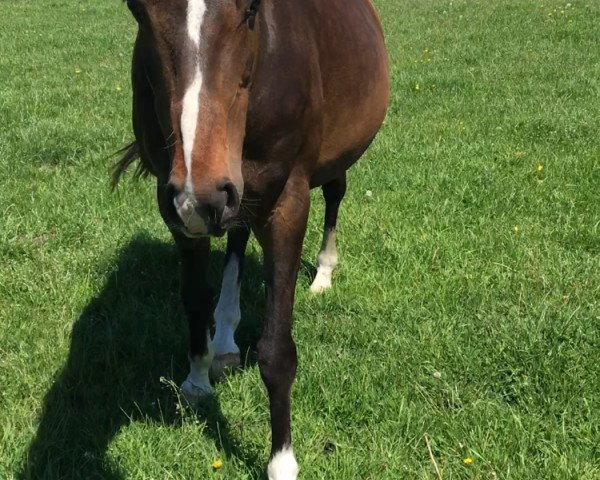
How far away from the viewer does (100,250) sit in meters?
4.24

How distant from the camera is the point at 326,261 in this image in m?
4.07

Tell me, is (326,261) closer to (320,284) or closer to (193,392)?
(320,284)

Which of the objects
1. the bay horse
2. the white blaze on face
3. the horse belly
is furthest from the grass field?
the white blaze on face

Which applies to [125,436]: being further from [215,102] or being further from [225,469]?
[215,102]

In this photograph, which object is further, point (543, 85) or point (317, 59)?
point (543, 85)

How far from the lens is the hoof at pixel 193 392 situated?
3.01m

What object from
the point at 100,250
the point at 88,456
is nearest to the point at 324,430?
the point at 88,456

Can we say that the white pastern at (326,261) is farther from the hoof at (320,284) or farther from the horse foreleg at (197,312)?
the horse foreleg at (197,312)

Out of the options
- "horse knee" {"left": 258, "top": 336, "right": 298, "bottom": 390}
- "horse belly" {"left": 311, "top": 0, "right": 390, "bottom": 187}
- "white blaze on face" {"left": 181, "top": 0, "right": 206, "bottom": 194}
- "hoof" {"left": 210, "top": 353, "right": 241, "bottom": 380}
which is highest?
"white blaze on face" {"left": 181, "top": 0, "right": 206, "bottom": 194}

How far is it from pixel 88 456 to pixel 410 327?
1551 mm

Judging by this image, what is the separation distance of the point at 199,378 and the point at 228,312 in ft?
1.44

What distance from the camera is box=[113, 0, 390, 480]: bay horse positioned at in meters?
1.75

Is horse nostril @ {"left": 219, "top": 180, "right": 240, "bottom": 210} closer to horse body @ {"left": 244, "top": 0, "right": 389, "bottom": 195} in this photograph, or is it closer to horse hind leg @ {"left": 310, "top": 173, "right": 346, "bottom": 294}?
horse body @ {"left": 244, "top": 0, "right": 389, "bottom": 195}

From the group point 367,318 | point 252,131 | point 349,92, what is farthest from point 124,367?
point 349,92
